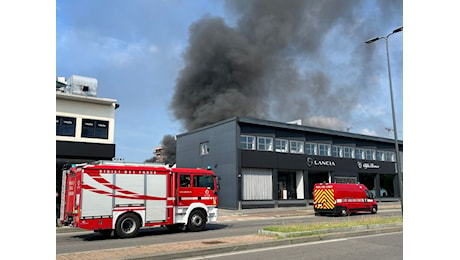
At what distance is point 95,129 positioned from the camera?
25.2 meters

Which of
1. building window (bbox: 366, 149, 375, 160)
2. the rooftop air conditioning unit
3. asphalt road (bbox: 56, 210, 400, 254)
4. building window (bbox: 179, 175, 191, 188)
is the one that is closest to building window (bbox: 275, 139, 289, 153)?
building window (bbox: 366, 149, 375, 160)

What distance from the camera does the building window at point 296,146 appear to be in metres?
34.2

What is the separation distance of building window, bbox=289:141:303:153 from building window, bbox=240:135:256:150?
4.47m

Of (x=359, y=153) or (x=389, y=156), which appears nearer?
(x=359, y=153)

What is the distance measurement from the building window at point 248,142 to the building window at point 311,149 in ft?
21.6

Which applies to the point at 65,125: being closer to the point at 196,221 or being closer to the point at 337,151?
the point at 196,221

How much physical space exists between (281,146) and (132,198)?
71.8 feet

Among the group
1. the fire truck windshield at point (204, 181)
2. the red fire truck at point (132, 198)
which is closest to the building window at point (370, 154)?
the fire truck windshield at point (204, 181)

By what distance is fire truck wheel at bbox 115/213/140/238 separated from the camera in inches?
500

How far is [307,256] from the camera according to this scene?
26.4 feet

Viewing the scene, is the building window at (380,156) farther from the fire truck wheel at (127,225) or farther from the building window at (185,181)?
the fire truck wheel at (127,225)

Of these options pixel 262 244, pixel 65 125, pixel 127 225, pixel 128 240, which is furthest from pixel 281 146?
pixel 262 244

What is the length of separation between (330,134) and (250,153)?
10860 millimetres
